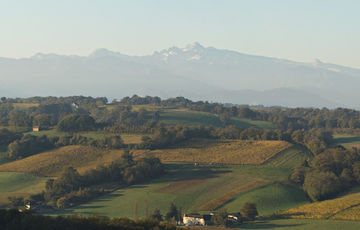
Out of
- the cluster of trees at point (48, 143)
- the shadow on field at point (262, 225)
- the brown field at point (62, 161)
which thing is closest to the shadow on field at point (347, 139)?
the cluster of trees at point (48, 143)

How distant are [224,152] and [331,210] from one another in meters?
34.8

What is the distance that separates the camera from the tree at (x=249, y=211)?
61550 millimetres

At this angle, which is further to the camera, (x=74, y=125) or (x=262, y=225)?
(x=74, y=125)

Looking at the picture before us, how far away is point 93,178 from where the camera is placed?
78500mm

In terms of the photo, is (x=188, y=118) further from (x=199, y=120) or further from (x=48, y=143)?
(x=48, y=143)

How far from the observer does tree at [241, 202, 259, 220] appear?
2423 inches

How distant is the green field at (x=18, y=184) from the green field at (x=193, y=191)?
33.7 ft

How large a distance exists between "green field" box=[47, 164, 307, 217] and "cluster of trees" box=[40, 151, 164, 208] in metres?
1.83

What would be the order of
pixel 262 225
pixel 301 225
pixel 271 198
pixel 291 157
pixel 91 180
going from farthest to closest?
pixel 291 157
pixel 91 180
pixel 271 198
pixel 262 225
pixel 301 225

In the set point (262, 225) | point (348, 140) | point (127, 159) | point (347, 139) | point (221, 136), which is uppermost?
point (221, 136)

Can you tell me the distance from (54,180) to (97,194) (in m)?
6.78

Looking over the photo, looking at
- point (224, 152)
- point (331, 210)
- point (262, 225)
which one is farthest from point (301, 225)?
point (224, 152)

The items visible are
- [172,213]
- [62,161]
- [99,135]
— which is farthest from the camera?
[99,135]

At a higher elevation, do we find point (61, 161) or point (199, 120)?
point (199, 120)
